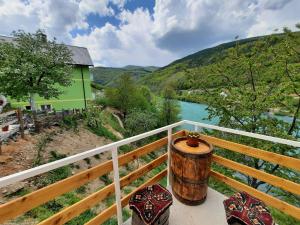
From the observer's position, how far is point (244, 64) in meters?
5.18

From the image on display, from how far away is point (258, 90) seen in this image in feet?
16.3

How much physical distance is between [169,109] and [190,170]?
1725cm

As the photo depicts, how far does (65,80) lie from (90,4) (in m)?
4.21

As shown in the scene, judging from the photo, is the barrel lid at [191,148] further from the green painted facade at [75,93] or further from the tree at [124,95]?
the tree at [124,95]

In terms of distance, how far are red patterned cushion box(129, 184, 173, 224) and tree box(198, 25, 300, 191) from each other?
12.2 ft

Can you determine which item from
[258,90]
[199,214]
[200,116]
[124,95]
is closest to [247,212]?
[199,214]

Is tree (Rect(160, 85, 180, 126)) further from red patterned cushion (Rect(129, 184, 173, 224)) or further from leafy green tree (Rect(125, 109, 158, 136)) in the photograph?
red patterned cushion (Rect(129, 184, 173, 224))

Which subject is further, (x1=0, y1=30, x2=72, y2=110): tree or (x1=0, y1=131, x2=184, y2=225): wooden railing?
(x1=0, y1=30, x2=72, y2=110): tree

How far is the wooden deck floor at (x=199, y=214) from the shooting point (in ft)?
5.88

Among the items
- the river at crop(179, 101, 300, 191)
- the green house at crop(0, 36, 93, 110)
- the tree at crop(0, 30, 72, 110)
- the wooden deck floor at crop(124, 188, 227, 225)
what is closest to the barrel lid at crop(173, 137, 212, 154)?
the wooden deck floor at crop(124, 188, 227, 225)

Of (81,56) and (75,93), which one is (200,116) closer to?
(75,93)

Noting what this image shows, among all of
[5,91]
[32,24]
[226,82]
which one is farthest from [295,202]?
[32,24]

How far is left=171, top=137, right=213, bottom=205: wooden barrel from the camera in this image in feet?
6.00

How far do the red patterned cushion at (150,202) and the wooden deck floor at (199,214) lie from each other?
0.46m
